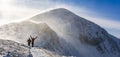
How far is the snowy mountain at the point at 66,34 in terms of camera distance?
92681mm

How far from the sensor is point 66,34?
11431cm

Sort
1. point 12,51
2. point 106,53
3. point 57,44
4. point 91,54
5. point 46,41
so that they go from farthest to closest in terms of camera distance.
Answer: point 106,53
point 91,54
point 57,44
point 46,41
point 12,51

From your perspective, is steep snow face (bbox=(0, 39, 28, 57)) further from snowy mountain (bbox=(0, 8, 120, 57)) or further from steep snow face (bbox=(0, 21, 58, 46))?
snowy mountain (bbox=(0, 8, 120, 57))

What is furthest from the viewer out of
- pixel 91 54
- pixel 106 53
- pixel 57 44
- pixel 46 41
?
pixel 106 53

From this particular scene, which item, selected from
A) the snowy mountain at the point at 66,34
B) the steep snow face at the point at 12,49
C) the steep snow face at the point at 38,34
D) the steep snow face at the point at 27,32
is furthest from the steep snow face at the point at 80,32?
the steep snow face at the point at 12,49

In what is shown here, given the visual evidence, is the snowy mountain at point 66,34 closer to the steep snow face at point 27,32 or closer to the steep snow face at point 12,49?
the steep snow face at point 27,32

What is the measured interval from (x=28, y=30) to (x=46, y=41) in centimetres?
902

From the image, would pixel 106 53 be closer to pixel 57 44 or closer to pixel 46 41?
pixel 57 44

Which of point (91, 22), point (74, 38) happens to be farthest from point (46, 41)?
point (91, 22)

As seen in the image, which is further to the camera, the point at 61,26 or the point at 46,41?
the point at 61,26

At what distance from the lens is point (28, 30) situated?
96.2 m

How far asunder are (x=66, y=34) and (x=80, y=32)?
9664mm

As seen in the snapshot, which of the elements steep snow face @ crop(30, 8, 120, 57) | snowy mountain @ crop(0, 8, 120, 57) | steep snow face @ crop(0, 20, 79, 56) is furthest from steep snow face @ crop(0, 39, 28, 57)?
steep snow face @ crop(30, 8, 120, 57)

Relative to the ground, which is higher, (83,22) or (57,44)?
(83,22)
